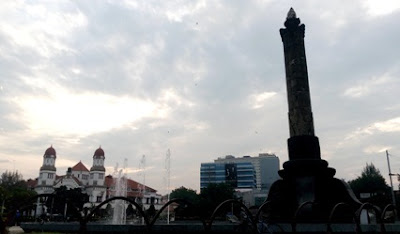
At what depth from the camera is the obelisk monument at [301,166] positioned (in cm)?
860

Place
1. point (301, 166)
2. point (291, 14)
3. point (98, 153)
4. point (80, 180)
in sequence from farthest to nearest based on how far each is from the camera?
point (80, 180) → point (98, 153) → point (291, 14) → point (301, 166)

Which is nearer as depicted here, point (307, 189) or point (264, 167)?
point (307, 189)

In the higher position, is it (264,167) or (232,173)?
(264,167)

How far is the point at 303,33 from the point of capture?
36.1 feet

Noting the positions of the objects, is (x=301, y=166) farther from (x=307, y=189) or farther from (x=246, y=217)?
(x=246, y=217)

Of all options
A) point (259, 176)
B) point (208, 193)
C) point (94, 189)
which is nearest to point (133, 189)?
point (94, 189)

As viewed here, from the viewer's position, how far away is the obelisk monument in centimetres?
860

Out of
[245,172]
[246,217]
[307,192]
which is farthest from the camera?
[245,172]

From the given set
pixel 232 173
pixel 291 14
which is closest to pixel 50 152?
pixel 232 173

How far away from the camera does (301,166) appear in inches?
356

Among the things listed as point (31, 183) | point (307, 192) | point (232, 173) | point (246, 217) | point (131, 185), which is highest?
point (232, 173)

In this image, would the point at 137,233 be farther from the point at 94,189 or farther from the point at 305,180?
the point at 94,189

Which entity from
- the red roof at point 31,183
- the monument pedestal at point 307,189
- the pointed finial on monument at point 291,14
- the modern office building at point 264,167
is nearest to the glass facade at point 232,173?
the modern office building at point 264,167

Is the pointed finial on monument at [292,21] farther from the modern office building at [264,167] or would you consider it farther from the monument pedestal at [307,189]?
the modern office building at [264,167]
